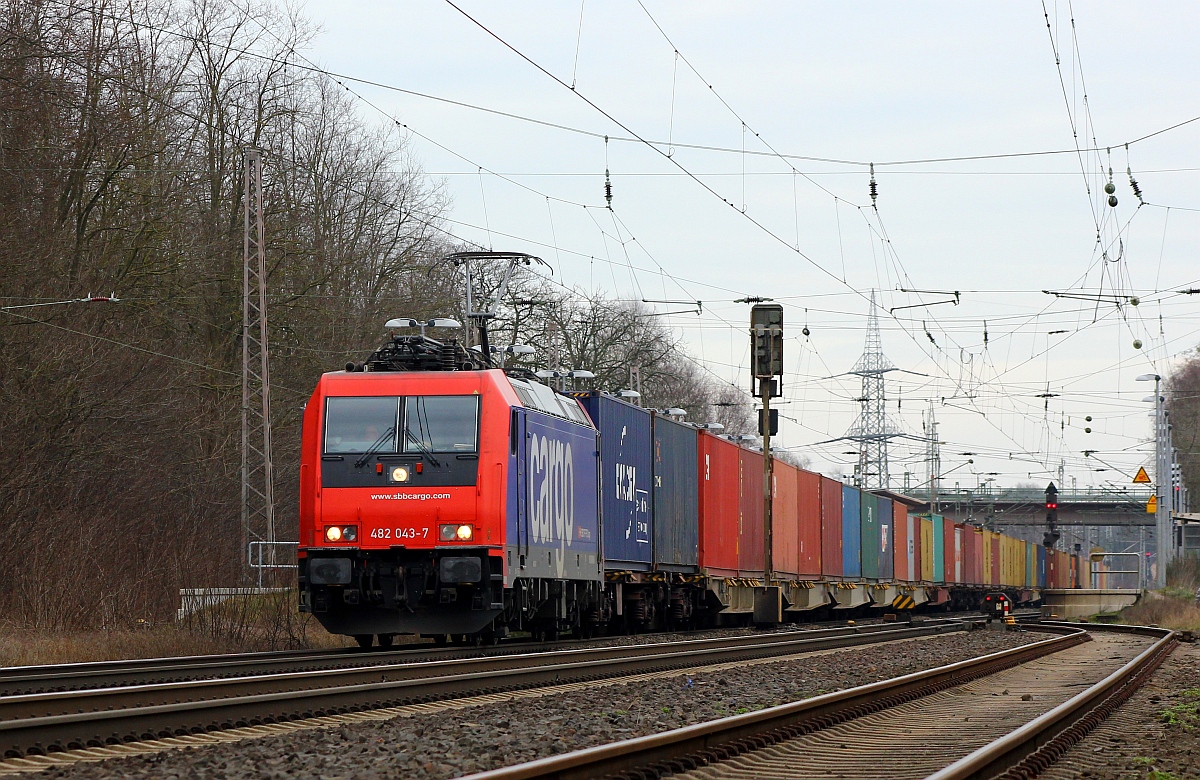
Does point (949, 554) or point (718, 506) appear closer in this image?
point (718, 506)

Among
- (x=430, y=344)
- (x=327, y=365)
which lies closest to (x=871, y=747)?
(x=430, y=344)

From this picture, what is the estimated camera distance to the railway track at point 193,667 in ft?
39.0

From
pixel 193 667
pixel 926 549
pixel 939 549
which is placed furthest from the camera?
pixel 939 549

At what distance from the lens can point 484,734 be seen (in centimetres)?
905

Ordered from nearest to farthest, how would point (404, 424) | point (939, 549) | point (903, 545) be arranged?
point (404, 424)
point (903, 545)
point (939, 549)

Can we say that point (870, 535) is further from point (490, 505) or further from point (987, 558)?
point (490, 505)

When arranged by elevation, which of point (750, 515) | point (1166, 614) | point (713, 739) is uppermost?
point (750, 515)

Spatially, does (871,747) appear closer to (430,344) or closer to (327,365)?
(430,344)

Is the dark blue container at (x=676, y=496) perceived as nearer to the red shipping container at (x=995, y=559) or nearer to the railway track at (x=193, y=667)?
the railway track at (x=193, y=667)

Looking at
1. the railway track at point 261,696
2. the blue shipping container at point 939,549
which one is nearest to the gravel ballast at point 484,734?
the railway track at point 261,696

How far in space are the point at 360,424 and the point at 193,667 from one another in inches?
173

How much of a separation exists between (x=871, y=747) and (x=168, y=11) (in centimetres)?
3030

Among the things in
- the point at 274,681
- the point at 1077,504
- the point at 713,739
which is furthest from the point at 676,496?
the point at 1077,504

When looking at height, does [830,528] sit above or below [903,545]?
above
